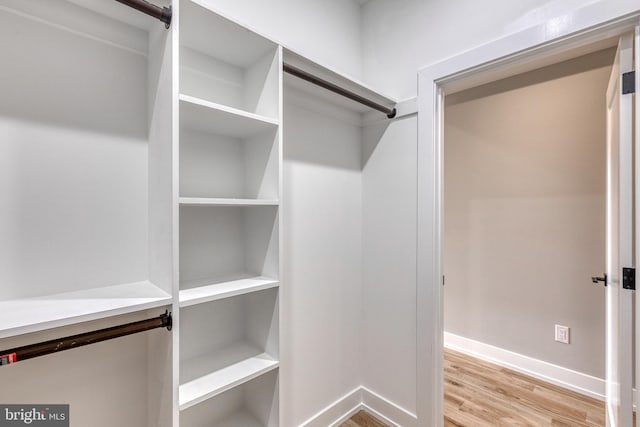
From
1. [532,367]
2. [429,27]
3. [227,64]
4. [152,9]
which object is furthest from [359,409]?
[429,27]

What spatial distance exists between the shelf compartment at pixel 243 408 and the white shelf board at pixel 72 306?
62 cm

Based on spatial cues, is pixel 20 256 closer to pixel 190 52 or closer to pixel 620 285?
pixel 190 52

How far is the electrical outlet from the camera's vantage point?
2.30m

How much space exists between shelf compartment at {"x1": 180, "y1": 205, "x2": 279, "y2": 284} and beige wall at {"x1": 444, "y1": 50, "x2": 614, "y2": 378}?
92.6 inches

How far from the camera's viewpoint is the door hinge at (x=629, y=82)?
1151 millimetres

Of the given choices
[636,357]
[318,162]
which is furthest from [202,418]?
[636,357]

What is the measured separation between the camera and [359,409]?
78.6 inches

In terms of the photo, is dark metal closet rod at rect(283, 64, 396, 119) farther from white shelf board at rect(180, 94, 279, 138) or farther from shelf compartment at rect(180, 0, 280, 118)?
white shelf board at rect(180, 94, 279, 138)

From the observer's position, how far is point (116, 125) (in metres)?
1.05

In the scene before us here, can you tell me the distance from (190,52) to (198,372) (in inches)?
51.9

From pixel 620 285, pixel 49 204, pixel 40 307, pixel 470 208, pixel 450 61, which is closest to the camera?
pixel 40 307

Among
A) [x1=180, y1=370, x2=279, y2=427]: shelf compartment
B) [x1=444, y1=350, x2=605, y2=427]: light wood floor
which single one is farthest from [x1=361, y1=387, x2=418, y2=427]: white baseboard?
[x1=180, y1=370, x2=279, y2=427]: shelf compartment

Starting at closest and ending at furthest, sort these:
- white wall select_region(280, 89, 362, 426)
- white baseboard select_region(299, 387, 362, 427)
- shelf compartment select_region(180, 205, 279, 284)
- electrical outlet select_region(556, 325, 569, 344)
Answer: shelf compartment select_region(180, 205, 279, 284)
white wall select_region(280, 89, 362, 426)
white baseboard select_region(299, 387, 362, 427)
electrical outlet select_region(556, 325, 569, 344)

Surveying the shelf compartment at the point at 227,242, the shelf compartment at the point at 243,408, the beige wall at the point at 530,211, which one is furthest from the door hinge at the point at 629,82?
the shelf compartment at the point at 243,408
